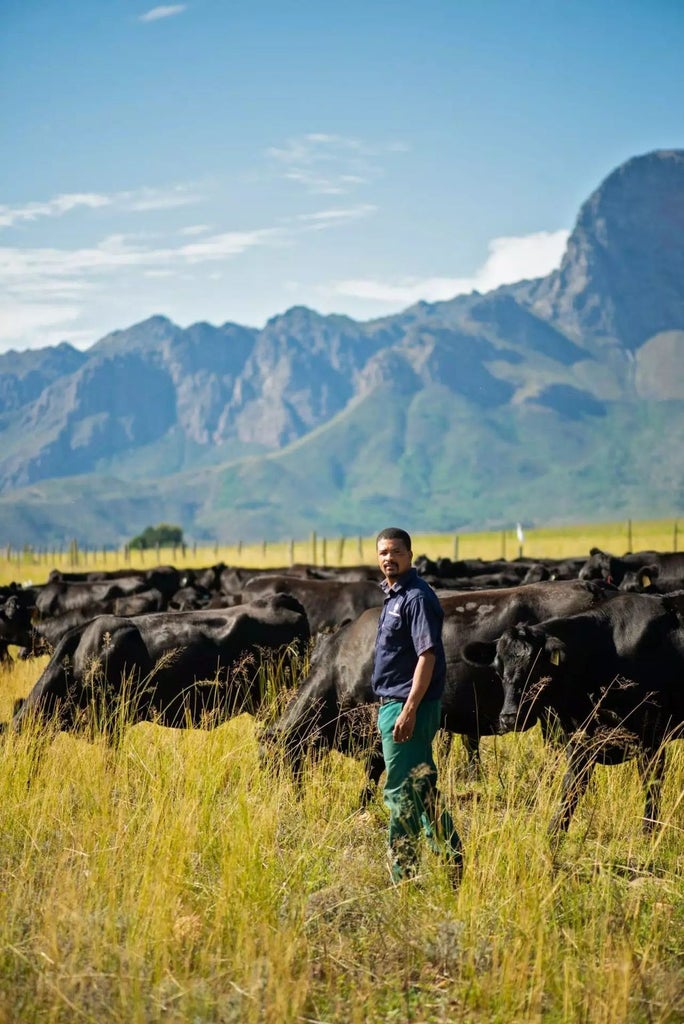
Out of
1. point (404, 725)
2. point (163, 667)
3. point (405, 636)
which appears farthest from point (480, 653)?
point (163, 667)

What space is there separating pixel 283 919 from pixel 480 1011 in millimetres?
1255

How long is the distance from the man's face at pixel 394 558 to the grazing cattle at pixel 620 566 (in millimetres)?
13063

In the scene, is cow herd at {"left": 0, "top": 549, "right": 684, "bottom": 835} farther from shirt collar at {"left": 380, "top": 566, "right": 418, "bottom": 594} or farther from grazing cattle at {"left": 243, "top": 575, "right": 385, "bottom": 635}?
grazing cattle at {"left": 243, "top": 575, "right": 385, "bottom": 635}

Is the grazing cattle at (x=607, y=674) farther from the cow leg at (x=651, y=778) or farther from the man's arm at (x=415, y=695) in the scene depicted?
the man's arm at (x=415, y=695)

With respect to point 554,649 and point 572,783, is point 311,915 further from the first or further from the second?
point 554,649

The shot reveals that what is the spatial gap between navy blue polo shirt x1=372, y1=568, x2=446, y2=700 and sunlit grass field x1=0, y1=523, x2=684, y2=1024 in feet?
2.85

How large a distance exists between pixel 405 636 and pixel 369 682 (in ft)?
7.53

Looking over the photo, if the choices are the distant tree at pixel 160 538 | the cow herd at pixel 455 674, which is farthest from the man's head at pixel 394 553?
the distant tree at pixel 160 538

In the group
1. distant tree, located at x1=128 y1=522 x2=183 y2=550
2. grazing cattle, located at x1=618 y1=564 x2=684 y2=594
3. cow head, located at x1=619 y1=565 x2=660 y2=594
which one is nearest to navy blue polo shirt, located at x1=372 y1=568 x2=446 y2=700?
grazing cattle, located at x1=618 y1=564 x2=684 y2=594

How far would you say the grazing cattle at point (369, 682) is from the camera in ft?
29.8

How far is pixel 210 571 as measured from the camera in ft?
85.6

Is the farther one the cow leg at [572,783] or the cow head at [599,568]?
the cow head at [599,568]

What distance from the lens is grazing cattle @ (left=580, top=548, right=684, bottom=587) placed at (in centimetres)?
1978

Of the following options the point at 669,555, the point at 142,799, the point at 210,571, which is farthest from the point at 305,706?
the point at 210,571
